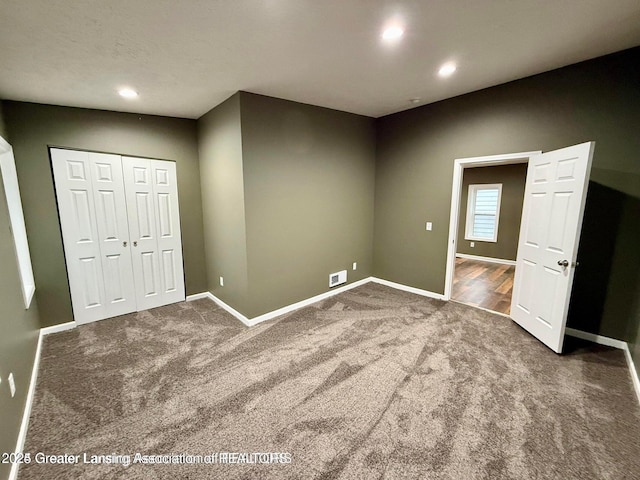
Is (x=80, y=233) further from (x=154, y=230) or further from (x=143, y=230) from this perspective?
(x=154, y=230)

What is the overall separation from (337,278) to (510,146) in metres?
2.86

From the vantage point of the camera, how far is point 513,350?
104 inches

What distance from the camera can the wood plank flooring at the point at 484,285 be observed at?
3.86 meters

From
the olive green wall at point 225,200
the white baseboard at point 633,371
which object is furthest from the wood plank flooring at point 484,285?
the olive green wall at point 225,200

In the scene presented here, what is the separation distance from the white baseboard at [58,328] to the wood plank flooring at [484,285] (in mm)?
5166

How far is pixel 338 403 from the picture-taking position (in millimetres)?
2000

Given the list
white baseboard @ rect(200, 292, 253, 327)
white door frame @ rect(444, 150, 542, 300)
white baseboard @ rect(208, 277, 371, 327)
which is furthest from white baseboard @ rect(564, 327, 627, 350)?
white baseboard @ rect(200, 292, 253, 327)

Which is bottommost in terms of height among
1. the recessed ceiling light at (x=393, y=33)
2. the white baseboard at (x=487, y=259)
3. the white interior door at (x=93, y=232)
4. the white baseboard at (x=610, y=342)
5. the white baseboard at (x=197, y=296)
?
the white baseboard at (x=197, y=296)

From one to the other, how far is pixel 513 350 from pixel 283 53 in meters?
3.54

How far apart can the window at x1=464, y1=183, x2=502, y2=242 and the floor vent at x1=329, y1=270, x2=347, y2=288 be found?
13.6 feet

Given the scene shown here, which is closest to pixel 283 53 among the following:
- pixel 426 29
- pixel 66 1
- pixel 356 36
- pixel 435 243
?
pixel 356 36

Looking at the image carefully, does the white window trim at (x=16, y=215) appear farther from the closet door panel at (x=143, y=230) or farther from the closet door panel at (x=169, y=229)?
the closet door panel at (x=169, y=229)

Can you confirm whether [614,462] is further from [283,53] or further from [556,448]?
[283,53]

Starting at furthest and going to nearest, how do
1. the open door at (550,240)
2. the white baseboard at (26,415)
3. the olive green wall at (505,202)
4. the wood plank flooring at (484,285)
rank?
the olive green wall at (505,202) < the wood plank flooring at (484,285) < the open door at (550,240) < the white baseboard at (26,415)
